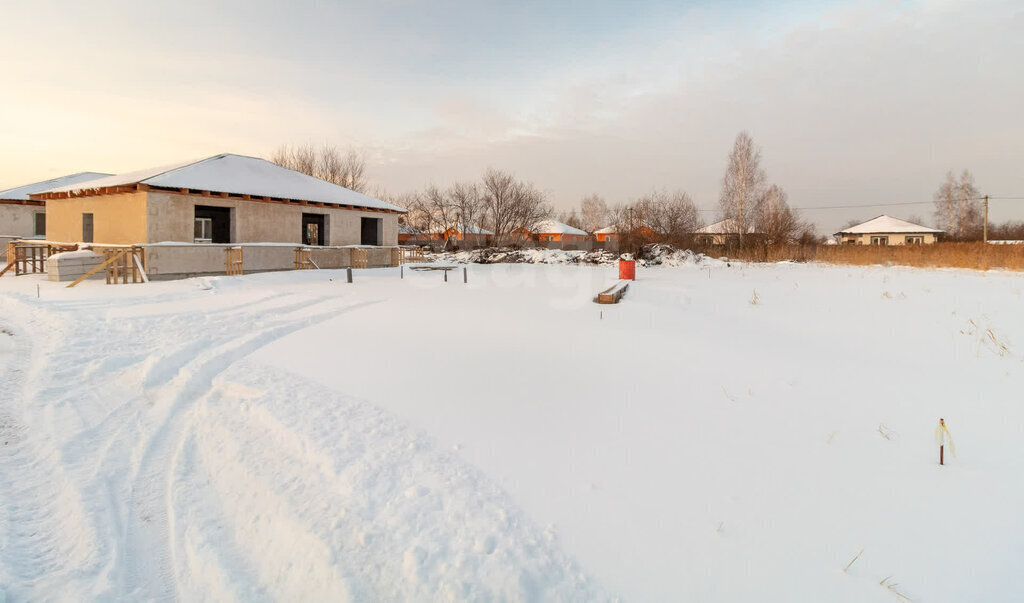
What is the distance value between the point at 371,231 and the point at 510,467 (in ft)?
79.0

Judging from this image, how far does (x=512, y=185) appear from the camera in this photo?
152 feet

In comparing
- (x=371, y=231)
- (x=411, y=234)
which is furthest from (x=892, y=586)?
(x=411, y=234)

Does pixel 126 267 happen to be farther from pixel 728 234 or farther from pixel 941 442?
pixel 728 234

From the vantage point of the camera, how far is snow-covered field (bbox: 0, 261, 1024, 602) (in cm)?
256

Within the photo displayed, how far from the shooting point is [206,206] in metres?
20.3

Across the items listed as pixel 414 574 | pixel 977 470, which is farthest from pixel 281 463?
pixel 977 470

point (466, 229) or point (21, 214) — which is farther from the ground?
point (466, 229)

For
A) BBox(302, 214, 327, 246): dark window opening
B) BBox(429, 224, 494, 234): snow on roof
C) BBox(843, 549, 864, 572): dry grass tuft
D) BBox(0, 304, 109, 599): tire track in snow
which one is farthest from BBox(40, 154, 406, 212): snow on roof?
BBox(429, 224, 494, 234): snow on roof

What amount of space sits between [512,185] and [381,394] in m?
42.8

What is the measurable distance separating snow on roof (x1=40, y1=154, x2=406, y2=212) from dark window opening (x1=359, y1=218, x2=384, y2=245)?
1153 millimetres

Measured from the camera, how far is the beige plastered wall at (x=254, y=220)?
16.9 m

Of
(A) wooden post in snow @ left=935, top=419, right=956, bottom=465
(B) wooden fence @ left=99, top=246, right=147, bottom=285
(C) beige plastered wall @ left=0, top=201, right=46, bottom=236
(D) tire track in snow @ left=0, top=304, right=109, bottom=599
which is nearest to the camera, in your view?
(D) tire track in snow @ left=0, top=304, right=109, bottom=599

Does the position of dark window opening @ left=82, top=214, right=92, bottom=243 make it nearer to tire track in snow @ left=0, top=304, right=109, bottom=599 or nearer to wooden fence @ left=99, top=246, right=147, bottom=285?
wooden fence @ left=99, top=246, right=147, bottom=285

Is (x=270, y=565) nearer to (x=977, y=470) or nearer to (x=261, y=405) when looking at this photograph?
(x=261, y=405)
